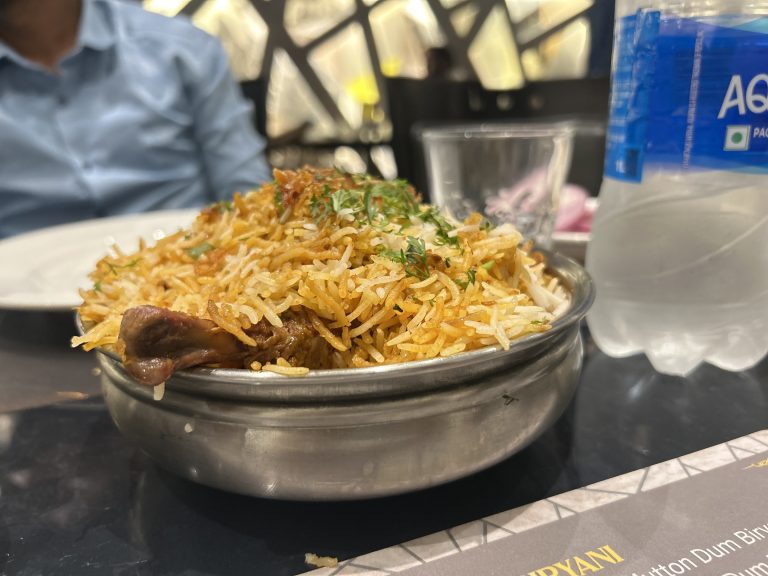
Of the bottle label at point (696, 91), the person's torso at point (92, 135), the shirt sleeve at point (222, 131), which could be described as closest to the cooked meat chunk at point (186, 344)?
the bottle label at point (696, 91)

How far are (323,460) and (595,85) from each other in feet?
8.15

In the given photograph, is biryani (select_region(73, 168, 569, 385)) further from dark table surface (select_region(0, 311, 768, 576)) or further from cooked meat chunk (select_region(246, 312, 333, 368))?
dark table surface (select_region(0, 311, 768, 576))

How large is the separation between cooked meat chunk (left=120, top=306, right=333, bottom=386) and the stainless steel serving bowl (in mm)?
24

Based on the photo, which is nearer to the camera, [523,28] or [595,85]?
[595,85]

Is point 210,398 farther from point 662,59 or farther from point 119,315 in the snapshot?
point 662,59

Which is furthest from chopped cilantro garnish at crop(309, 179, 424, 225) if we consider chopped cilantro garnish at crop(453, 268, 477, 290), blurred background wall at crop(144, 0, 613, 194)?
blurred background wall at crop(144, 0, 613, 194)

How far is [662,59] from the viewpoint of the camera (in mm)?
780

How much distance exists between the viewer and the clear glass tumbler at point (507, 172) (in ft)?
3.67

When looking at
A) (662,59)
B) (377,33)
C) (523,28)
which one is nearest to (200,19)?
(377,33)

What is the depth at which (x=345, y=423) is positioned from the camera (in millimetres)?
522

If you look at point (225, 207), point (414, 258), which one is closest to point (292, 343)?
point (414, 258)

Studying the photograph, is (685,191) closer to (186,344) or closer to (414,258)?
(414,258)

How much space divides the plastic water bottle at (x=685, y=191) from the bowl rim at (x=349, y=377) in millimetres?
406

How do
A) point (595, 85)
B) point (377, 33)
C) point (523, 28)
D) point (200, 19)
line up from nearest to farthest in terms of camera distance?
point (595, 85), point (200, 19), point (377, 33), point (523, 28)
